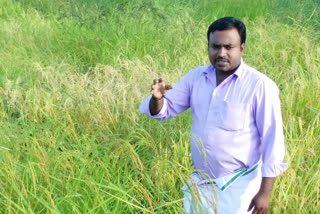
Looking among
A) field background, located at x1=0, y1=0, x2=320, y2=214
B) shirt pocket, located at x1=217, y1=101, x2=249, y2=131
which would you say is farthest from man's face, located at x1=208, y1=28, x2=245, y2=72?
field background, located at x1=0, y1=0, x2=320, y2=214

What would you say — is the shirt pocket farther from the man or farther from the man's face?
the man's face

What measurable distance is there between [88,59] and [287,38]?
1904 mm

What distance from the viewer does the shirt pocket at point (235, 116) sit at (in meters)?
1.85

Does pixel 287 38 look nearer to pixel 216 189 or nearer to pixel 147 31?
pixel 147 31

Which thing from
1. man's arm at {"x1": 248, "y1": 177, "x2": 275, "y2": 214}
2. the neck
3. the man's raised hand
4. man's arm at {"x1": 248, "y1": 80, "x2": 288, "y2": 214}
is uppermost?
the neck

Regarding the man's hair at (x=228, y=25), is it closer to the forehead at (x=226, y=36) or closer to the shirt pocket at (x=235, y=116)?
the forehead at (x=226, y=36)

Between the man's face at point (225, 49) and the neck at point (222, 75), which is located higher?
the man's face at point (225, 49)

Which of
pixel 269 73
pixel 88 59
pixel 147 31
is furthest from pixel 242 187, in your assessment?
pixel 147 31

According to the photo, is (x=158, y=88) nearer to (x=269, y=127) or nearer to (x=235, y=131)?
(x=235, y=131)

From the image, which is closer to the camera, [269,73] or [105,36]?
[269,73]

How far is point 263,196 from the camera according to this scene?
6.02 ft

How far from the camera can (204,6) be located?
22.2ft

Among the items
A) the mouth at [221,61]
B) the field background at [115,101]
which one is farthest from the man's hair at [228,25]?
the field background at [115,101]

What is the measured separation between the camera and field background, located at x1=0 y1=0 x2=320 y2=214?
205cm
